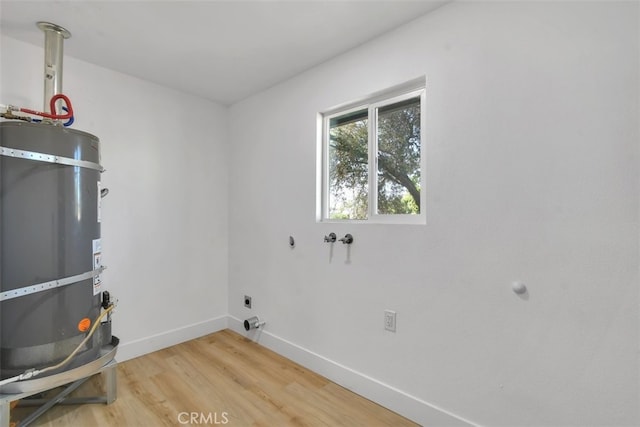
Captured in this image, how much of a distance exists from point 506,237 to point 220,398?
183 centimetres

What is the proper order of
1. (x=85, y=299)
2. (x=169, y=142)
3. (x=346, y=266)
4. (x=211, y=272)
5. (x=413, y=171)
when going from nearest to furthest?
(x=85, y=299), (x=413, y=171), (x=346, y=266), (x=169, y=142), (x=211, y=272)

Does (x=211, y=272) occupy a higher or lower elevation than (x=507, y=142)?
lower

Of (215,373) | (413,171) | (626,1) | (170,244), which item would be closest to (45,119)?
(170,244)

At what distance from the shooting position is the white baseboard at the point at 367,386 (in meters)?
1.52

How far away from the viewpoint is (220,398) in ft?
5.85

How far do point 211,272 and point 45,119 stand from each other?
5.55ft

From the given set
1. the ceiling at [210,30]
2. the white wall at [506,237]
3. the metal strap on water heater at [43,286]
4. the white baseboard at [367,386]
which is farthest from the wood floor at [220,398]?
A: the ceiling at [210,30]

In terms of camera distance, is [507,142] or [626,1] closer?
[626,1]

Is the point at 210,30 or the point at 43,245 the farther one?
the point at 210,30

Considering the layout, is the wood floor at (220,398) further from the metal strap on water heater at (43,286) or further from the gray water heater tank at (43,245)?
the metal strap on water heater at (43,286)

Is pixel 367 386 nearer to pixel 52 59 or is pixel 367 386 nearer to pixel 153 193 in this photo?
pixel 153 193

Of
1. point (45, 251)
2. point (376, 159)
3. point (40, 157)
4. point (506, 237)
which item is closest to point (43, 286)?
point (45, 251)

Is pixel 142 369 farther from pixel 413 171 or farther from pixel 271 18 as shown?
pixel 271 18

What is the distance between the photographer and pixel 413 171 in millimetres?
1731
